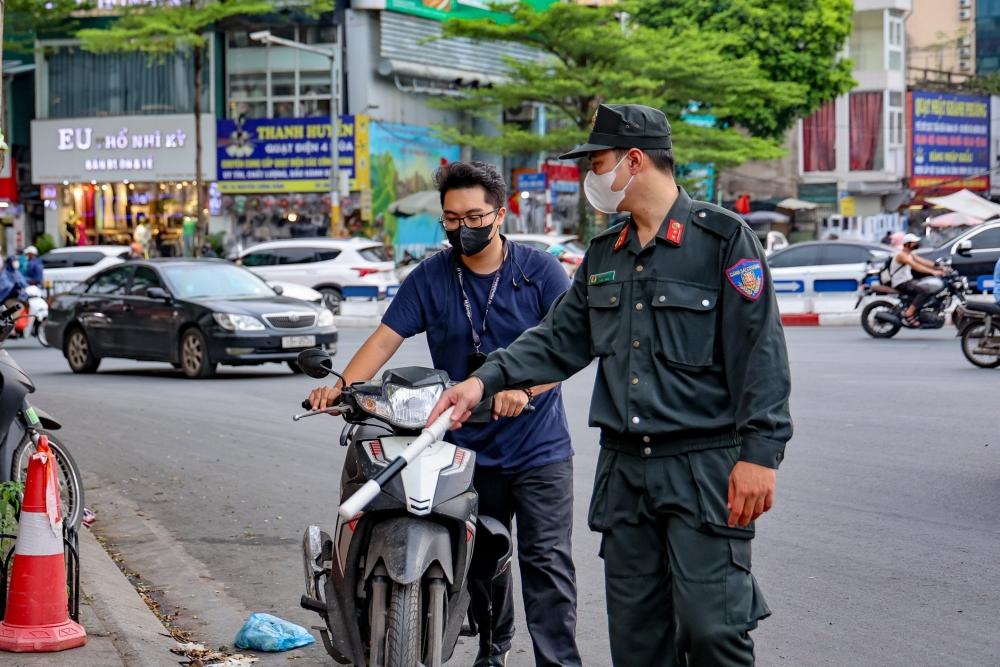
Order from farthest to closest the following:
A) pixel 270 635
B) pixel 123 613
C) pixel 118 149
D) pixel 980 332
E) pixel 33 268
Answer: pixel 118 149, pixel 33 268, pixel 980 332, pixel 123 613, pixel 270 635

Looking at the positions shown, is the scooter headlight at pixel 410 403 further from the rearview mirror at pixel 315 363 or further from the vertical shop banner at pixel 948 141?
the vertical shop banner at pixel 948 141

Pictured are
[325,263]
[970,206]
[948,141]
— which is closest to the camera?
[325,263]

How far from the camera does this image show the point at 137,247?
125 ft

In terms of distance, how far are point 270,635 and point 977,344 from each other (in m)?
12.7

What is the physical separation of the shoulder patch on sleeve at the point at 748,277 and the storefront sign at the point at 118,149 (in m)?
41.8

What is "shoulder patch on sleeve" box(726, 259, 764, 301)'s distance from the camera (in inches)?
149

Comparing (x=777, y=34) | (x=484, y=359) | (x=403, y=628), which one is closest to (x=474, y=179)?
(x=484, y=359)

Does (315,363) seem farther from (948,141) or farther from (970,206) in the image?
(948,141)

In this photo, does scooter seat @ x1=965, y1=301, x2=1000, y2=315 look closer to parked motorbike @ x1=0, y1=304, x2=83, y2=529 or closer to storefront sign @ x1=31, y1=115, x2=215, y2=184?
parked motorbike @ x1=0, y1=304, x2=83, y2=529

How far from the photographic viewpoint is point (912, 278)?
73.3ft

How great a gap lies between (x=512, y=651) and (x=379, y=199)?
126 feet

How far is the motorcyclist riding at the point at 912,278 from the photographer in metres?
21.8

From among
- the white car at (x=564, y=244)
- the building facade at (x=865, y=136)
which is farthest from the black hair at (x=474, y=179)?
the building facade at (x=865, y=136)

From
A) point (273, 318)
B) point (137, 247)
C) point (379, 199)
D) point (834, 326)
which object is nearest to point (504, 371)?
point (273, 318)
